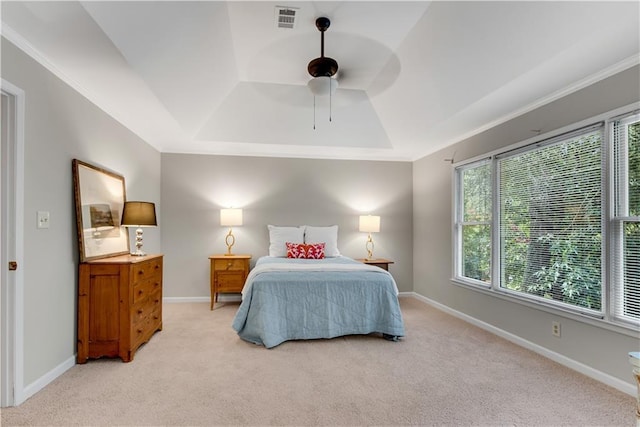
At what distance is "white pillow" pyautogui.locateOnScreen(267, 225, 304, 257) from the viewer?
485cm

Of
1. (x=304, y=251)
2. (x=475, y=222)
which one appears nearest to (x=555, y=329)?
(x=475, y=222)

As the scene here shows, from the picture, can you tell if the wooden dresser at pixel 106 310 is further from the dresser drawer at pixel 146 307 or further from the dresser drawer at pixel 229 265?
the dresser drawer at pixel 229 265

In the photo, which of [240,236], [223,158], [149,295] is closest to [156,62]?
[149,295]

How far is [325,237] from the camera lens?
16.4ft

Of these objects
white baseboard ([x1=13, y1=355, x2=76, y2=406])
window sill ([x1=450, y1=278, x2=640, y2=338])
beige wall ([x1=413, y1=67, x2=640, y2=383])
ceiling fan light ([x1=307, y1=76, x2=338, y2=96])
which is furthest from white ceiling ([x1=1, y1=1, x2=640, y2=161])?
white baseboard ([x1=13, y1=355, x2=76, y2=406])

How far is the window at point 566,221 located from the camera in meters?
2.41

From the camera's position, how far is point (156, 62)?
2684 millimetres

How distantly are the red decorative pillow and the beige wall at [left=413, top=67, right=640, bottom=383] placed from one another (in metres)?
1.70

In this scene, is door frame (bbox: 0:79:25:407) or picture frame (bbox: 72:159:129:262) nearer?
door frame (bbox: 0:79:25:407)

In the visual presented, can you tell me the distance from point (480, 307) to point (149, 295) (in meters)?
3.54

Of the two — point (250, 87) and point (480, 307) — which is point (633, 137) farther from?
point (250, 87)

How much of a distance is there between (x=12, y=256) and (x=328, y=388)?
2.22m

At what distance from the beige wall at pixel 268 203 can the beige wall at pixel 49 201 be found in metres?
2.05

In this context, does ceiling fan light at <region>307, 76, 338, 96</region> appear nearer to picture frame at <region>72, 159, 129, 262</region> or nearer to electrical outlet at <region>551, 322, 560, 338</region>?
picture frame at <region>72, 159, 129, 262</region>
